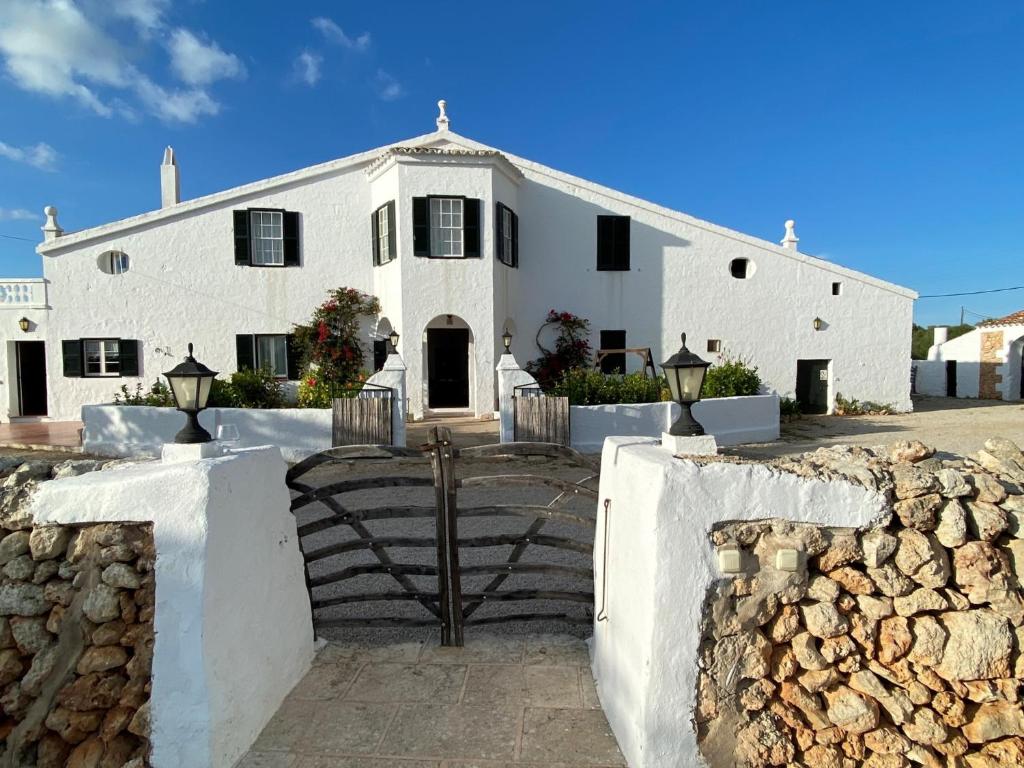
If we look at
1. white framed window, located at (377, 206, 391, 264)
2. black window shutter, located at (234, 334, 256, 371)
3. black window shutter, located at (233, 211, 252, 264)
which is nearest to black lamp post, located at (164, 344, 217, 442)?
white framed window, located at (377, 206, 391, 264)

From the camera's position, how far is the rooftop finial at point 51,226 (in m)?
15.3

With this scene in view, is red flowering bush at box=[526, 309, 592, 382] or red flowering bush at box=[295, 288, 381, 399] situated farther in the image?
red flowering bush at box=[526, 309, 592, 382]

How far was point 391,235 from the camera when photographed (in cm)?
1460

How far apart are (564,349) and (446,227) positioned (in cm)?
457

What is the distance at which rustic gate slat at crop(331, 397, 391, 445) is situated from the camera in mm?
10430

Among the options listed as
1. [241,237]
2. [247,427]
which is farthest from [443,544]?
[241,237]

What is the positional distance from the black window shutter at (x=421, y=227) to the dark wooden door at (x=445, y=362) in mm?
2273

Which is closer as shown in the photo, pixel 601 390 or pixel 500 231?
pixel 601 390

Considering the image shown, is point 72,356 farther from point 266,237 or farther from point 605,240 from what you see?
point 605,240

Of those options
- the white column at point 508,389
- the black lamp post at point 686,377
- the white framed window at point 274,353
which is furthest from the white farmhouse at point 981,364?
the white framed window at point 274,353

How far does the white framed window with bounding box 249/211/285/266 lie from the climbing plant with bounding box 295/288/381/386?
5.90 feet

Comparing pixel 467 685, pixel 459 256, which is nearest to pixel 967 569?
pixel 467 685

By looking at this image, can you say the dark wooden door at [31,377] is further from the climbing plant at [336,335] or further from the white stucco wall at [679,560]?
the white stucco wall at [679,560]

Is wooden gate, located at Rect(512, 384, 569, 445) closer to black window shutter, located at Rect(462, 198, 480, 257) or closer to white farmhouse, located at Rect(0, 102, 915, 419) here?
white farmhouse, located at Rect(0, 102, 915, 419)
